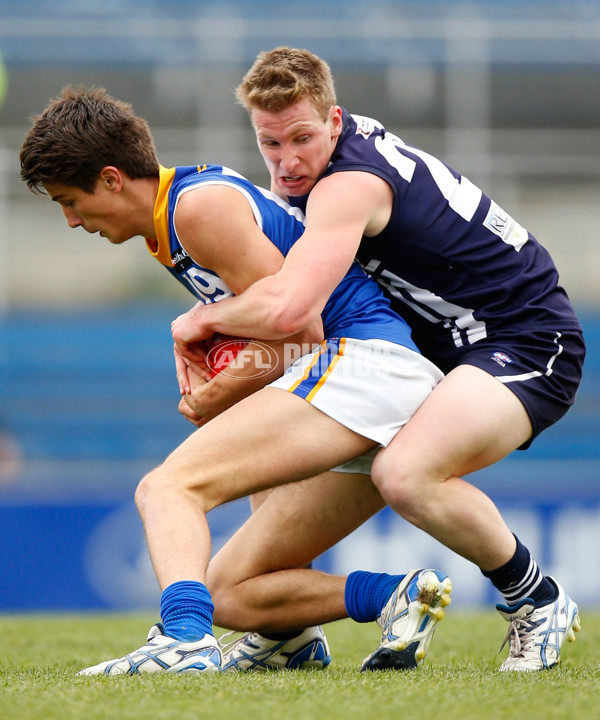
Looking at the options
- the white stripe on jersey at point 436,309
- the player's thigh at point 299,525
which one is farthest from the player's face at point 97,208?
the player's thigh at point 299,525

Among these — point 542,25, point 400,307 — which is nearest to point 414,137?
point 542,25

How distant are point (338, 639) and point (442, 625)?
2.52 feet

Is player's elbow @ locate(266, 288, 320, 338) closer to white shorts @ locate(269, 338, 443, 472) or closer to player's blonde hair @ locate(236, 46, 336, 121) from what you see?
white shorts @ locate(269, 338, 443, 472)

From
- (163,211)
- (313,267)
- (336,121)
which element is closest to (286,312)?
(313,267)

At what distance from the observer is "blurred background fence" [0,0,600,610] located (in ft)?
38.0

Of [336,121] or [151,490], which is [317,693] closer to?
[151,490]

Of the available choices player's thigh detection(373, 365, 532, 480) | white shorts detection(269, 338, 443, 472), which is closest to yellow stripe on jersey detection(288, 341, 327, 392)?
white shorts detection(269, 338, 443, 472)

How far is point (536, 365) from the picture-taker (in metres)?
3.46

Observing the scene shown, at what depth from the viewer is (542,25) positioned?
12.4 metres

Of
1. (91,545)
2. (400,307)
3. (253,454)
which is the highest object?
(400,307)

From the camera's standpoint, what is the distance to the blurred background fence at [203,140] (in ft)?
38.0

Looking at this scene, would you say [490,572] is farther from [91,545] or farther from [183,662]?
[91,545]

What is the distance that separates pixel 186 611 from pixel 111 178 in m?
1.35

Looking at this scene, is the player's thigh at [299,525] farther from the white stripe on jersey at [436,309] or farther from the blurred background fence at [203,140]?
the blurred background fence at [203,140]
